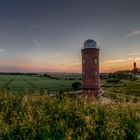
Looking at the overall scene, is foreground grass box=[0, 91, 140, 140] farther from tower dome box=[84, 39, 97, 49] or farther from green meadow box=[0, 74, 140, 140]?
tower dome box=[84, 39, 97, 49]

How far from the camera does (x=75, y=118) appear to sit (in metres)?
5.85

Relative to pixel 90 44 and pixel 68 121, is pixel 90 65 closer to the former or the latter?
pixel 90 44

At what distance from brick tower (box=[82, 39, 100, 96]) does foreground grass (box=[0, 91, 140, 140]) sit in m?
44.6

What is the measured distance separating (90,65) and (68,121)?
46.2 meters

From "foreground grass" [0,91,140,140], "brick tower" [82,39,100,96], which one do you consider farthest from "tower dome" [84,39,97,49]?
"foreground grass" [0,91,140,140]

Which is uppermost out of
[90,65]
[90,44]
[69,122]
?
[90,44]

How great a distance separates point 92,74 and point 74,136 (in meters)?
47.1

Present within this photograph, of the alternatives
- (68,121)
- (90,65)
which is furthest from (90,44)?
(68,121)

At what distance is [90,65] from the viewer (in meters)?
51.7

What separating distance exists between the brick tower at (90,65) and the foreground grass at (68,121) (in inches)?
1755

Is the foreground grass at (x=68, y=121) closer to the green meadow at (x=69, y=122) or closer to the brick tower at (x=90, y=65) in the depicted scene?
the green meadow at (x=69, y=122)

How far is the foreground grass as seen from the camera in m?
5.05

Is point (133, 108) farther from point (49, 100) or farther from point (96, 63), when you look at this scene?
point (96, 63)

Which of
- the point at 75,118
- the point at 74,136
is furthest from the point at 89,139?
the point at 75,118
